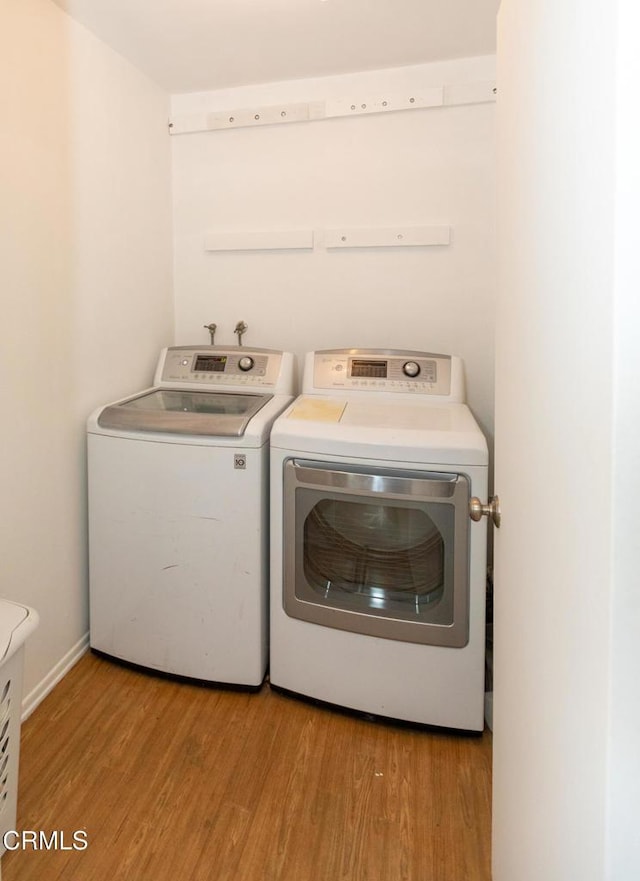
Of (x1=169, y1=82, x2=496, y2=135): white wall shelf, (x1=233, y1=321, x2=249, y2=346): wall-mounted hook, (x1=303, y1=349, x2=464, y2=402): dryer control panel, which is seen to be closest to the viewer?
(x1=303, y1=349, x2=464, y2=402): dryer control panel

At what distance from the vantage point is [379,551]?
157 cm

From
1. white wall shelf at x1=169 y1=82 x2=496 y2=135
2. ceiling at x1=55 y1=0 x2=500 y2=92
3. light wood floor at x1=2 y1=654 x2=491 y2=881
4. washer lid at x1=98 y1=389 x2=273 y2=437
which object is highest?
ceiling at x1=55 y1=0 x2=500 y2=92

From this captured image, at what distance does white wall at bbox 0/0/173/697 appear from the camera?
1485mm

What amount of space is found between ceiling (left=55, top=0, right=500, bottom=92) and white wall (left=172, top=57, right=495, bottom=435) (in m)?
0.11

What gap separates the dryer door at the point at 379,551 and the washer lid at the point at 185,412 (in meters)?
0.27

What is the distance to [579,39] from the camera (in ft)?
1.58

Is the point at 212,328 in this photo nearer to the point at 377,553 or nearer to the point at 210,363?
the point at 210,363

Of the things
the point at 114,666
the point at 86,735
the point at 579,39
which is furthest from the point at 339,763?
the point at 579,39

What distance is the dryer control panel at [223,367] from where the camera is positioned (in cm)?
203

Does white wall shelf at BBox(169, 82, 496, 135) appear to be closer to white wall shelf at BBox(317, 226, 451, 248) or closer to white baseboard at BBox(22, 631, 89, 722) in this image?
white wall shelf at BBox(317, 226, 451, 248)

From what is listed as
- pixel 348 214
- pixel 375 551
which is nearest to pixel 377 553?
pixel 375 551

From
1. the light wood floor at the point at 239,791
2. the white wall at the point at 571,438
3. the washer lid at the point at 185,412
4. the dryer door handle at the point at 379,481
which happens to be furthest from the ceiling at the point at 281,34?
the light wood floor at the point at 239,791

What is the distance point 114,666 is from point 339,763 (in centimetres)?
92

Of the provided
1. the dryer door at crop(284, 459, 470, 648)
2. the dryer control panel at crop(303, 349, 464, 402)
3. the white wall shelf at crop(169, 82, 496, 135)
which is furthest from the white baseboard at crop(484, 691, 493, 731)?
the white wall shelf at crop(169, 82, 496, 135)
